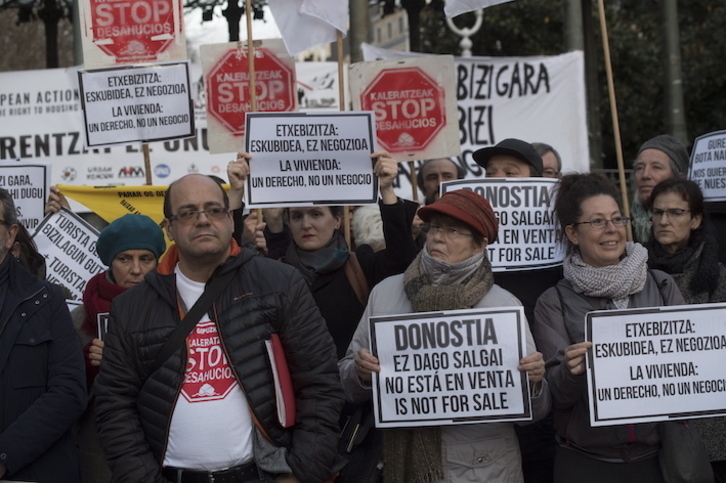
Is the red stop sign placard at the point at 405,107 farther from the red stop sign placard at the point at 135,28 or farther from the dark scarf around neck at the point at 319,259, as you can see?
the dark scarf around neck at the point at 319,259

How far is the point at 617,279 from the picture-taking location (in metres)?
3.71

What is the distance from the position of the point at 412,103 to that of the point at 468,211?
293 cm

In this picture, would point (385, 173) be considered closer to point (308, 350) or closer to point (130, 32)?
point (308, 350)

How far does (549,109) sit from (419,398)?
6.67 metres

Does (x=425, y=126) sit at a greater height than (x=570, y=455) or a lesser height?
greater

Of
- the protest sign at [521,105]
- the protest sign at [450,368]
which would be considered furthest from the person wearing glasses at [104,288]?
the protest sign at [521,105]

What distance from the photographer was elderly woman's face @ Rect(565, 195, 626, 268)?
149 inches

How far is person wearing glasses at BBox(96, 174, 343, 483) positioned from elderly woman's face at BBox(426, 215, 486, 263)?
0.56m

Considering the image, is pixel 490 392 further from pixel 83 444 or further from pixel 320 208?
pixel 83 444

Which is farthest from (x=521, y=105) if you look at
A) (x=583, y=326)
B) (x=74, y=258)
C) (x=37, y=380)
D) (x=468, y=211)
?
(x=37, y=380)

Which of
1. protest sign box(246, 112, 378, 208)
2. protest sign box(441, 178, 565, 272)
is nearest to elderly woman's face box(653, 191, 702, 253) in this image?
protest sign box(441, 178, 565, 272)

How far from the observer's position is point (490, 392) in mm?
3641

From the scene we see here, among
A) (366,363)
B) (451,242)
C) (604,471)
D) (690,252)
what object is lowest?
(604,471)

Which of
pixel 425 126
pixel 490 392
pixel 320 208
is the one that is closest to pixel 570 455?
pixel 490 392
